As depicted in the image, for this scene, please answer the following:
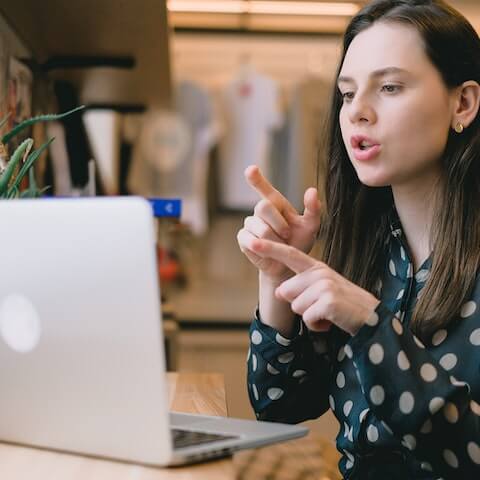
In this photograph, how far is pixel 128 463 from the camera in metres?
0.76

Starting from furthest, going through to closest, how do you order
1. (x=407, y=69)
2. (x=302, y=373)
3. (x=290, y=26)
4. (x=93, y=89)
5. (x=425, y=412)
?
(x=290, y=26)
(x=93, y=89)
(x=302, y=373)
(x=407, y=69)
(x=425, y=412)

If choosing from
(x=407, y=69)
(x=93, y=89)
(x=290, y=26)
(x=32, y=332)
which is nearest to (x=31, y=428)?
(x=32, y=332)

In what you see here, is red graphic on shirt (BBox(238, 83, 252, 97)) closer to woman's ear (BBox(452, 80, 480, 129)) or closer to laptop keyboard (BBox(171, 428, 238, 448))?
woman's ear (BBox(452, 80, 480, 129))

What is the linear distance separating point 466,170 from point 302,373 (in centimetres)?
32

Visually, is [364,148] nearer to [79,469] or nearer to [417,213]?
[417,213]

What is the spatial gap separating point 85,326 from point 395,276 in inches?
19.8

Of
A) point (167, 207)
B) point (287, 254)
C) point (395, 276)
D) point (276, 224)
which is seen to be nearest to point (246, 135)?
point (167, 207)

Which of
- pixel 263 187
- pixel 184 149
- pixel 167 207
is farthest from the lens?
pixel 184 149

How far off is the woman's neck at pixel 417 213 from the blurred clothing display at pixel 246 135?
8.22 feet

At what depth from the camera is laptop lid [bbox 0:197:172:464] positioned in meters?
0.70

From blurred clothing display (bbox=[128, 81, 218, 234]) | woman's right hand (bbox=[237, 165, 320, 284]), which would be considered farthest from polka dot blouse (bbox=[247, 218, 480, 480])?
blurred clothing display (bbox=[128, 81, 218, 234])

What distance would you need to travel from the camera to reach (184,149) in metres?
3.59

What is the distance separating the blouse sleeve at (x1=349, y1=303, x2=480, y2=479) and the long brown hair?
0.44ft

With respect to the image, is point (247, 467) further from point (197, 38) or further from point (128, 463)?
point (197, 38)
